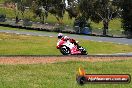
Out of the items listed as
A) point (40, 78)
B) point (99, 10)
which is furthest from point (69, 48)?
point (99, 10)

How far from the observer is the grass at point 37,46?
109 feet

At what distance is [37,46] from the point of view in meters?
36.8

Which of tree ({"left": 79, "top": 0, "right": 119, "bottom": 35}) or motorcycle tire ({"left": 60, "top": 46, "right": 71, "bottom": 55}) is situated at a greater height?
tree ({"left": 79, "top": 0, "right": 119, "bottom": 35})

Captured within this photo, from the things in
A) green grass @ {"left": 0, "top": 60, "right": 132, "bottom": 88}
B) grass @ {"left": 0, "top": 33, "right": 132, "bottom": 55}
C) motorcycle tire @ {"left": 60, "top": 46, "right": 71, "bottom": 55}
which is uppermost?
green grass @ {"left": 0, "top": 60, "right": 132, "bottom": 88}

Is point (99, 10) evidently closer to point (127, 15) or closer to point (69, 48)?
point (127, 15)

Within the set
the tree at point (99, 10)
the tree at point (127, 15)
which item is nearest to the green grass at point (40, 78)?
the tree at point (99, 10)

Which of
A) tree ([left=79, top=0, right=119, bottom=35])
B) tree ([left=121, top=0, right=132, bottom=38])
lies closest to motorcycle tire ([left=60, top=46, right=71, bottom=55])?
tree ([left=79, top=0, right=119, bottom=35])

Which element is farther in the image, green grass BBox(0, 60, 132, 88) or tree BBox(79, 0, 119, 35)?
tree BBox(79, 0, 119, 35)

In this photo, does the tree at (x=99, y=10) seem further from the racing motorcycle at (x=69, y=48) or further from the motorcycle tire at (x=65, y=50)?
the motorcycle tire at (x=65, y=50)

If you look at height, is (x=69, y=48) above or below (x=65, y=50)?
above

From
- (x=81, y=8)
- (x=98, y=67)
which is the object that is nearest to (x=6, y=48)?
(x=98, y=67)

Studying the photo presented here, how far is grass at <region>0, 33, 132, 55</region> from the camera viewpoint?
33.1 metres

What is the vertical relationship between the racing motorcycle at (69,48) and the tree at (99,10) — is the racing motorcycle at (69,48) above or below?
below

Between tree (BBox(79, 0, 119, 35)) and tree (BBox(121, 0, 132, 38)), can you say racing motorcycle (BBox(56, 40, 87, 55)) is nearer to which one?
tree (BBox(79, 0, 119, 35))
